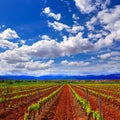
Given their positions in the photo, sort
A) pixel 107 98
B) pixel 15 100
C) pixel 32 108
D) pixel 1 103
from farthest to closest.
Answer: pixel 107 98
pixel 15 100
pixel 1 103
pixel 32 108

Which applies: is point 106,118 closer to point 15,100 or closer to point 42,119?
point 42,119

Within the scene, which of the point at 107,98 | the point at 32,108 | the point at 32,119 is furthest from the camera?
the point at 107,98

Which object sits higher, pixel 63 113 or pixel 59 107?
pixel 59 107

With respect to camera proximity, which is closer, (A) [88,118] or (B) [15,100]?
(A) [88,118]

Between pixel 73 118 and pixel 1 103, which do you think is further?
pixel 1 103

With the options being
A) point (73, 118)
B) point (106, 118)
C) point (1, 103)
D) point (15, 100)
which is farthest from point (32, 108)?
point (15, 100)

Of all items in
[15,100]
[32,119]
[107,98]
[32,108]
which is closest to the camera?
[32,119]

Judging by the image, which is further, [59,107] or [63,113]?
[59,107]

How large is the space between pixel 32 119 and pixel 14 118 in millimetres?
1224

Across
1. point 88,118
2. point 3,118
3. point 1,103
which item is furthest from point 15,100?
point 88,118

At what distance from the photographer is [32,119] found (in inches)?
535

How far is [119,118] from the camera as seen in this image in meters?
14.0

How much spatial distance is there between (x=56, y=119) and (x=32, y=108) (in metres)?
1.79

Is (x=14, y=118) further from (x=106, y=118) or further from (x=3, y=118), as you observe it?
(x=106, y=118)
